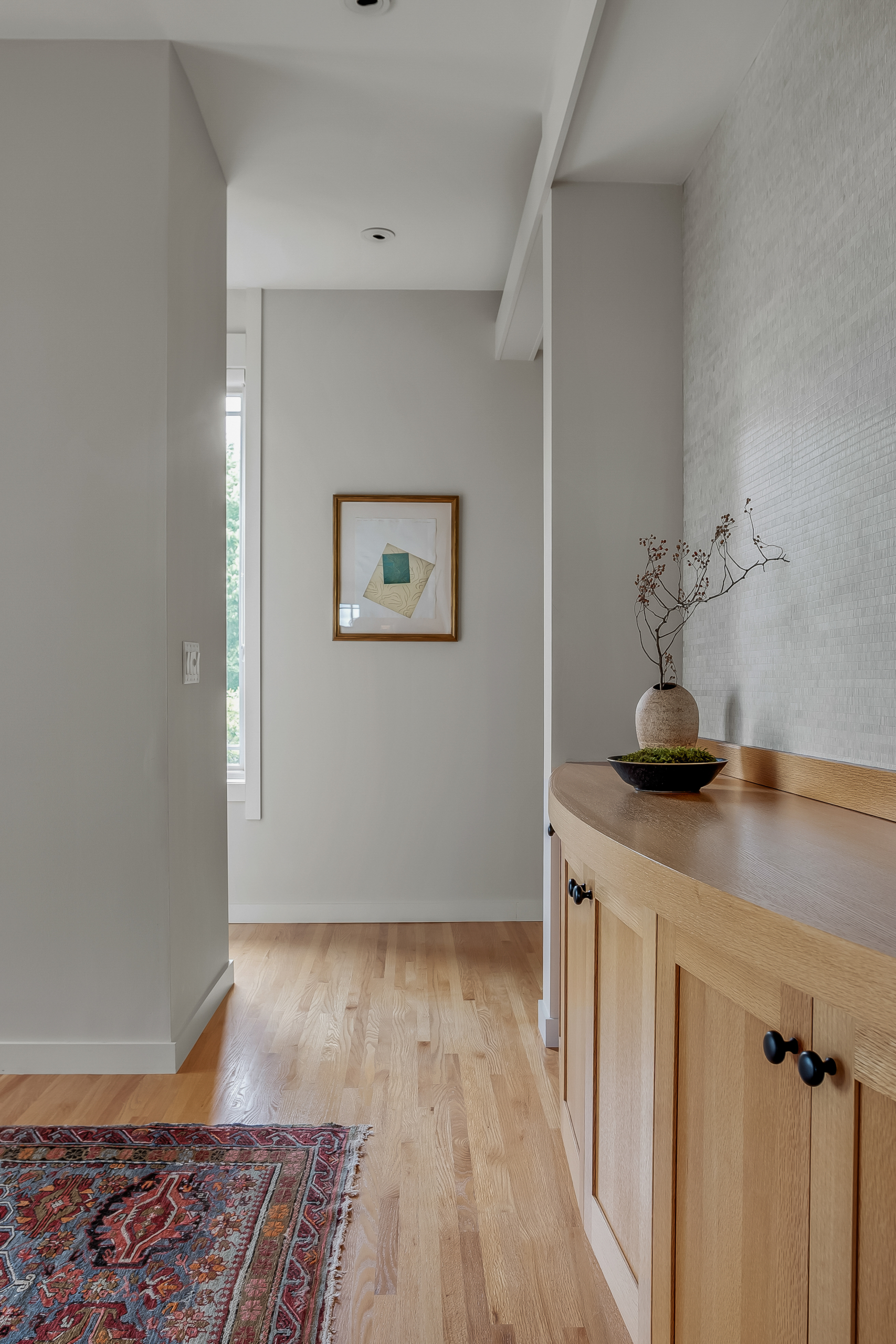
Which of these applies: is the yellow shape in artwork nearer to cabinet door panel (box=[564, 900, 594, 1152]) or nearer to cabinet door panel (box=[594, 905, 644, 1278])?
cabinet door panel (box=[564, 900, 594, 1152])

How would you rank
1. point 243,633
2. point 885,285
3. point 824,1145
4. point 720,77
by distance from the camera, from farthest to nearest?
1. point 243,633
2. point 720,77
3. point 885,285
4. point 824,1145

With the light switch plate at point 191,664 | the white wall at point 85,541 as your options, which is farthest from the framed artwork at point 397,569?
the white wall at point 85,541

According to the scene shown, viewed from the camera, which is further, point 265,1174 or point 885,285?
point 265,1174

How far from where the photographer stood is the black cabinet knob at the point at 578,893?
1499 mm

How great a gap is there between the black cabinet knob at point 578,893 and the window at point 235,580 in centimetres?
264

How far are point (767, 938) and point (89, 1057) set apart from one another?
218 centimetres

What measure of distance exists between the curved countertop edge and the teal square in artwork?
2.86 metres

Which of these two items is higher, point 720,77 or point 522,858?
point 720,77

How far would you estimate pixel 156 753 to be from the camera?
2.44 m

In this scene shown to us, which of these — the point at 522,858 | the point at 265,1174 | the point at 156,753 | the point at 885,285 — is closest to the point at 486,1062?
the point at 265,1174

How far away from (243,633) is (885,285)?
9.97 ft

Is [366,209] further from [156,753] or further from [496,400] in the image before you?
[156,753]

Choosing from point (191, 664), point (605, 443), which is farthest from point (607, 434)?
point (191, 664)

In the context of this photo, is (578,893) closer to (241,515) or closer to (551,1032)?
(551,1032)
